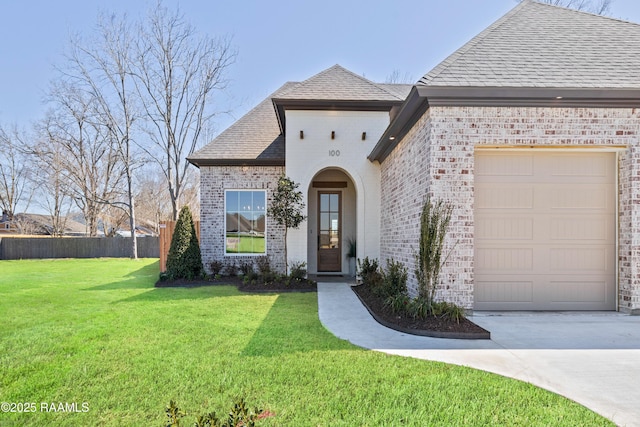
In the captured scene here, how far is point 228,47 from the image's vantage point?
18047mm

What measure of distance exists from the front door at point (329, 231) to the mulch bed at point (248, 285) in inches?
88.9

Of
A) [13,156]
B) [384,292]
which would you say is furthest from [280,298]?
[13,156]

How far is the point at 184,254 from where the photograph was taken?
10008 millimetres

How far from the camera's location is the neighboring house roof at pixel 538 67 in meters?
5.45

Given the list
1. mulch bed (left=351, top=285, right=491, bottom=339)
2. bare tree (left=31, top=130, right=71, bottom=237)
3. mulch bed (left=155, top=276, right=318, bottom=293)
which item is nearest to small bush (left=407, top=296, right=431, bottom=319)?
mulch bed (left=351, top=285, right=491, bottom=339)

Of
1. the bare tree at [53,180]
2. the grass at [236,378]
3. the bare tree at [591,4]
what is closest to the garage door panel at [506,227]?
the grass at [236,378]

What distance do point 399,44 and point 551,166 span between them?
12.2 m

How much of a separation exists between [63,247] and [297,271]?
1691cm

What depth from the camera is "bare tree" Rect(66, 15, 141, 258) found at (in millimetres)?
17625

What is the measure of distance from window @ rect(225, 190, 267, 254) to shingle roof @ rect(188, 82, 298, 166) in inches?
44.4

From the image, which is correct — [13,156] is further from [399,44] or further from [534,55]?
[534,55]

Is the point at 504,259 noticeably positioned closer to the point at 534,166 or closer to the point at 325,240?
the point at 534,166

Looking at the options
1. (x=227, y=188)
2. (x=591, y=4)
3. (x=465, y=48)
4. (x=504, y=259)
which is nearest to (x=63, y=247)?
(x=227, y=188)

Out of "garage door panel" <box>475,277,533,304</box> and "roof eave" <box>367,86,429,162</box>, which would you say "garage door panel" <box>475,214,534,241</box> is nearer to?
"garage door panel" <box>475,277,533,304</box>
